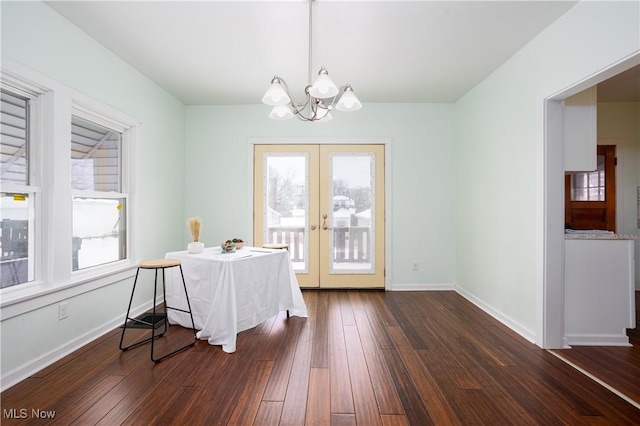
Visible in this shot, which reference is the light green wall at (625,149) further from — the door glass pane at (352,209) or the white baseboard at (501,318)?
the door glass pane at (352,209)

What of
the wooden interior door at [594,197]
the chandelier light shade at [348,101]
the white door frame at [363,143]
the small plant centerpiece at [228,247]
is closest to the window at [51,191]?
the small plant centerpiece at [228,247]

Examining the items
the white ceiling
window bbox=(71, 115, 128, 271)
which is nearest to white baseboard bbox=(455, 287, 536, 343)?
the white ceiling

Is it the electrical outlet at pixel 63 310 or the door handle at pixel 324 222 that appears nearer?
the electrical outlet at pixel 63 310

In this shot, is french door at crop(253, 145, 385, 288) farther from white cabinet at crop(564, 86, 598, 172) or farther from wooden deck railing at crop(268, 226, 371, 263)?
white cabinet at crop(564, 86, 598, 172)

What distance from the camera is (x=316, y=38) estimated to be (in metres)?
2.78

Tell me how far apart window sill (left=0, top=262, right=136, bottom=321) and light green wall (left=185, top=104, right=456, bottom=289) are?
1.63 metres

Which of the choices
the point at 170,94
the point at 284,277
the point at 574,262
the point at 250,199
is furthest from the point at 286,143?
the point at 574,262

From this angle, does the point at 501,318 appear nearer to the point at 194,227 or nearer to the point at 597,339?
the point at 597,339

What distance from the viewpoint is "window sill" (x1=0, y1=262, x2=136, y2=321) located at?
2068mm

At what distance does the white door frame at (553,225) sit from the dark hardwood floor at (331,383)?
10.6 inches

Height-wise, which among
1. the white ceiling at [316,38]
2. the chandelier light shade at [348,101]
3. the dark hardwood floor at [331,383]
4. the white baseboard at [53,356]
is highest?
the white ceiling at [316,38]

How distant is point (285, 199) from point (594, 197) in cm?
456

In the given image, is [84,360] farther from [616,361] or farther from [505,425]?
[616,361]

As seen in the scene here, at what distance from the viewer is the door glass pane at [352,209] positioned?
4.55 metres
